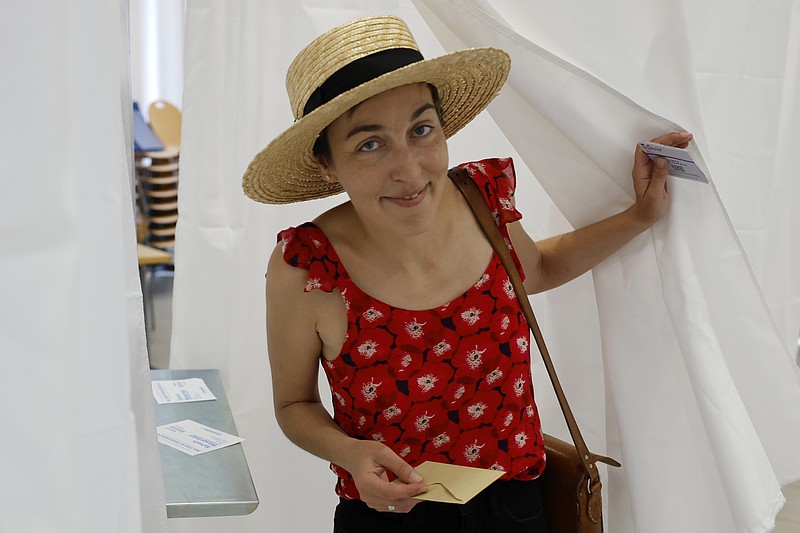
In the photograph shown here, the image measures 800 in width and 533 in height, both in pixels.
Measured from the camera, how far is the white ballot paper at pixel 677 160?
1455 millimetres

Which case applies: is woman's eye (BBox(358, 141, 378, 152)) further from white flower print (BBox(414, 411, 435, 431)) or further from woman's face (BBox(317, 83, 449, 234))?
white flower print (BBox(414, 411, 435, 431))

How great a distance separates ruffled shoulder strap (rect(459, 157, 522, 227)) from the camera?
1.60 m

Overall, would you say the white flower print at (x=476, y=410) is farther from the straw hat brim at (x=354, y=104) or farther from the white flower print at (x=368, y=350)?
the straw hat brim at (x=354, y=104)

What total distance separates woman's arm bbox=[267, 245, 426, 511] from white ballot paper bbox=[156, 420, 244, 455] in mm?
145

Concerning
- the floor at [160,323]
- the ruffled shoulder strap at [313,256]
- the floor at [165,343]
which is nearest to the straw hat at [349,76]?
the ruffled shoulder strap at [313,256]

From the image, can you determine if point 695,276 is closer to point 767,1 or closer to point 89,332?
point 767,1

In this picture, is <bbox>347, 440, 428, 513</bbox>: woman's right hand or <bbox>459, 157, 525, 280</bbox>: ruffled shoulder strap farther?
<bbox>459, 157, 525, 280</bbox>: ruffled shoulder strap

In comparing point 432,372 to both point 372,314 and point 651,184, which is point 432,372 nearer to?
point 372,314

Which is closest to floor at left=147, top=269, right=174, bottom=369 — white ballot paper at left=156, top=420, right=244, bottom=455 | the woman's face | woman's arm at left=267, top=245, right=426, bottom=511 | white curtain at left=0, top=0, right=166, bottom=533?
white ballot paper at left=156, top=420, right=244, bottom=455

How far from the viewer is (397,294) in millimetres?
1496

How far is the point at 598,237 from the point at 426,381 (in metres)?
0.44

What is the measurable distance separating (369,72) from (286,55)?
66 centimetres

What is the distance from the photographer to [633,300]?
5.59ft

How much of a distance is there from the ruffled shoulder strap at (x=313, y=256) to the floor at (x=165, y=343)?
172cm
